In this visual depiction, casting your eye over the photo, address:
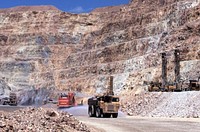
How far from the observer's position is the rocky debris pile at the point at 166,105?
151ft

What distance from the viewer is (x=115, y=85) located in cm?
8762

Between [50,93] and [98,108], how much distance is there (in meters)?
46.9

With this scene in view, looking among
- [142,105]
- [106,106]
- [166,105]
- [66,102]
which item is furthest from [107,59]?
[106,106]

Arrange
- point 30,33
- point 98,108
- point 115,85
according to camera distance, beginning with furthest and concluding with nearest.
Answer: point 30,33 → point 115,85 → point 98,108

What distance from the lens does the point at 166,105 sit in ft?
164

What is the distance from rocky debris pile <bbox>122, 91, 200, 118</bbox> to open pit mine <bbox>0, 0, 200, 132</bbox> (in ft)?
0.36

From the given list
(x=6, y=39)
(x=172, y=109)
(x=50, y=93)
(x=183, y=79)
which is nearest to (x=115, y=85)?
(x=50, y=93)

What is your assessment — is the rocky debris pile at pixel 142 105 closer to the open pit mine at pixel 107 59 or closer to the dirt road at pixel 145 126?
the open pit mine at pixel 107 59

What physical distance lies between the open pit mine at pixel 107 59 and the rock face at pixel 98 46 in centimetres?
19

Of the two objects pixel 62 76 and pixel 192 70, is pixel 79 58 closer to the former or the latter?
pixel 62 76

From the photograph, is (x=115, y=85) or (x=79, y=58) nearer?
(x=115, y=85)

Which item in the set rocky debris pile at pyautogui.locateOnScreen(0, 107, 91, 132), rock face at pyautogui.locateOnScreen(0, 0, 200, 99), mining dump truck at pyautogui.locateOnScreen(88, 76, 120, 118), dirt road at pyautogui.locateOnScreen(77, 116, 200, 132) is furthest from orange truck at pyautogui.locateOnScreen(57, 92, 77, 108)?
rocky debris pile at pyautogui.locateOnScreen(0, 107, 91, 132)

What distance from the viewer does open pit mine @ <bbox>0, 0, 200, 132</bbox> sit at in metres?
53.2

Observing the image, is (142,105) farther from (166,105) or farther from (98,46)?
(98,46)
